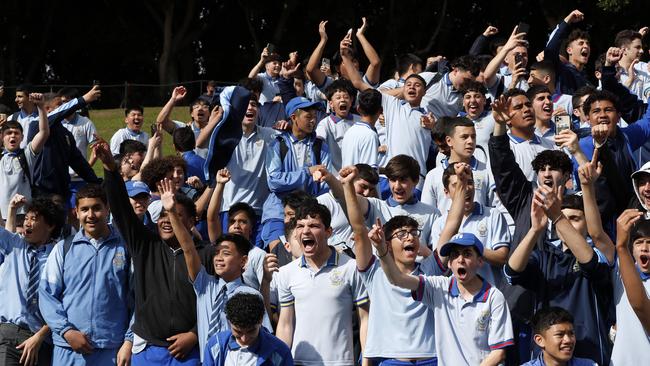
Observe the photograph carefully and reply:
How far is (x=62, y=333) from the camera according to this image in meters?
9.12

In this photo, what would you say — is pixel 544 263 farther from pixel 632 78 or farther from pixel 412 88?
pixel 632 78

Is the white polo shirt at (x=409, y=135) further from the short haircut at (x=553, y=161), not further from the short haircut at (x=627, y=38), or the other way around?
the short haircut at (x=627, y=38)

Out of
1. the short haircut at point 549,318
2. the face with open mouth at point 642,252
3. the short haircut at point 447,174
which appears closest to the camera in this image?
the face with open mouth at point 642,252

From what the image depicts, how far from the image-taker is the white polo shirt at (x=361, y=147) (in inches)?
455

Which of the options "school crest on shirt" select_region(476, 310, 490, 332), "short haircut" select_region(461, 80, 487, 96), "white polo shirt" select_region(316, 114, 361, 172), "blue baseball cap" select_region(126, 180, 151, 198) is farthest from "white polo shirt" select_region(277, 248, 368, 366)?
"short haircut" select_region(461, 80, 487, 96)

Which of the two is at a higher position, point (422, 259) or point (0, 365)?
point (422, 259)

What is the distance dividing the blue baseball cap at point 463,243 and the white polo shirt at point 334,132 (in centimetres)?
402

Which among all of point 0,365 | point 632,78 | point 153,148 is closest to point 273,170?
point 153,148

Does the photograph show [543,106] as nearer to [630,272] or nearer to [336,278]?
[336,278]

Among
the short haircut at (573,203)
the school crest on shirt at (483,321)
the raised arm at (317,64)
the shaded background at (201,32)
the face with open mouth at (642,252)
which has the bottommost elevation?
the school crest on shirt at (483,321)

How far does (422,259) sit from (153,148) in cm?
393

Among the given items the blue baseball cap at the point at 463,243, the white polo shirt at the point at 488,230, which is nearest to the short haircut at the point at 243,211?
the white polo shirt at the point at 488,230

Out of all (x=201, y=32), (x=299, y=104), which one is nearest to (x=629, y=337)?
(x=299, y=104)

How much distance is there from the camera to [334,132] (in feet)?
40.3
